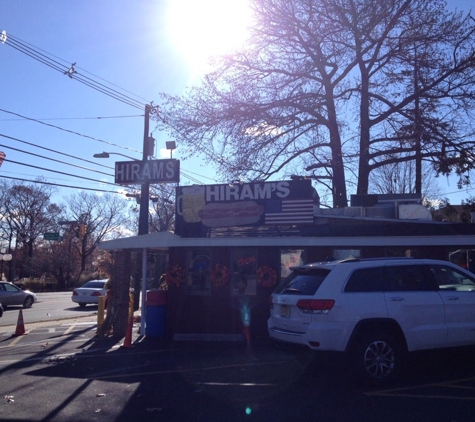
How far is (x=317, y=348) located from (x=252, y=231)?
6795 mm

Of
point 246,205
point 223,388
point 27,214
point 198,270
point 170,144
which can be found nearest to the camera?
point 223,388

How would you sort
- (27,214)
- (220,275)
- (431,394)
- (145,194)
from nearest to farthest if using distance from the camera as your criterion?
1. (431,394)
2. (220,275)
3. (145,194)
4. (27,214)

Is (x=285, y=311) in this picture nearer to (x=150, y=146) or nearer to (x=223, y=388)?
(x=223, y=388)

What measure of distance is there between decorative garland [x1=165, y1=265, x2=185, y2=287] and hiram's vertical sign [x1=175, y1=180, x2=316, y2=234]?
961mm

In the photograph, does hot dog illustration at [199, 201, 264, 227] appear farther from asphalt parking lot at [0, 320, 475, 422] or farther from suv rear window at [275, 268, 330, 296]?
suv rear window at [275, 268, 330, 296]

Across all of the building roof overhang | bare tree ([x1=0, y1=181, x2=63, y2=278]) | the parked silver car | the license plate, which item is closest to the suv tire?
the license plate

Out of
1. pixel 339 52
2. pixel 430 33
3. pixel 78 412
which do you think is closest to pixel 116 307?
pixel 78 412

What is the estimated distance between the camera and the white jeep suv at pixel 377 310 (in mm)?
8195

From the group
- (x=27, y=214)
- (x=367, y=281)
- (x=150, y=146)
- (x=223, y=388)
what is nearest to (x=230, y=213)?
(x=367, y=281)

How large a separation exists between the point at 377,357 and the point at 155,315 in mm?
7579

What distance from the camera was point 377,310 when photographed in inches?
328

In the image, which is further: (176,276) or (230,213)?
(176,276)

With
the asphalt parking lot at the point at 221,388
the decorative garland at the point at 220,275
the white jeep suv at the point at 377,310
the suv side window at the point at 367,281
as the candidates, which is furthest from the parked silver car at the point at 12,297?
the suv side window at the point at 367,281

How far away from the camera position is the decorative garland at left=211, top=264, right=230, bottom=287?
14.3 m
